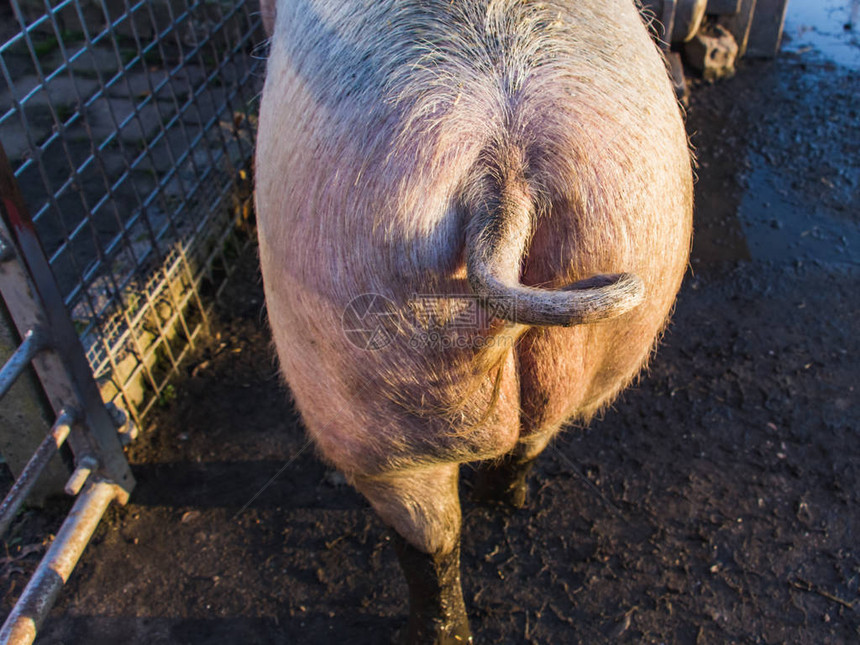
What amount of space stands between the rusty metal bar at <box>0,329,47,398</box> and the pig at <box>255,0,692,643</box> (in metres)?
0.80

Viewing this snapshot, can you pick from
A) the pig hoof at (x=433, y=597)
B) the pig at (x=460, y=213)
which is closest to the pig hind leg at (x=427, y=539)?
the pig hoof at (x=433, y=597)

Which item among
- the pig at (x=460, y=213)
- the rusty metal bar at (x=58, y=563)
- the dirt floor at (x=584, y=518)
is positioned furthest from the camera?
the dirt floor at (x=584, y=518)

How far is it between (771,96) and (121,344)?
169 inches

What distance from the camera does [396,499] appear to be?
1.78 metres

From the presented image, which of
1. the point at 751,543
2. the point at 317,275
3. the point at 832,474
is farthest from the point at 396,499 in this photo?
the point at 832,474

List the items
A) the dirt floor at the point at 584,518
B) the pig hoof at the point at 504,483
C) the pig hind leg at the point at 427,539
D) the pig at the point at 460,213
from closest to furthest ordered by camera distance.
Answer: the pig at the point at 460,213
the pig hind leg at the point at 427,539
the dirt floor at the point at 584,518
the pig hoof at the point at 504,483

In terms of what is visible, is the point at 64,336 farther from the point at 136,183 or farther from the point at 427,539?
the point at 136,183

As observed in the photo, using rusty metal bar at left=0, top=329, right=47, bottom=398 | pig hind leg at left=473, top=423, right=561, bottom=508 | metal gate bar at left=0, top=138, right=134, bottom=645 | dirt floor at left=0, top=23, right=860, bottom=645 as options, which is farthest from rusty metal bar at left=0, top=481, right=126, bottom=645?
pig hind leg at left=473, top=423, right=561, bottom=508

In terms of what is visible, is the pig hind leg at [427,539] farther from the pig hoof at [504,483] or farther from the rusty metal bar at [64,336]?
the rusty metal bar at [64,336]

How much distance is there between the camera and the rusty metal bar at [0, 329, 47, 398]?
6.29 feet

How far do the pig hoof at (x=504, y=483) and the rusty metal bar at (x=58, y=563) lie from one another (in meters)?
1.24

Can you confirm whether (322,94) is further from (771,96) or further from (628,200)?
(771,96)

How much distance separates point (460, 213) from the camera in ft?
4.14

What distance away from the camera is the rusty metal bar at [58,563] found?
6.17 feet
